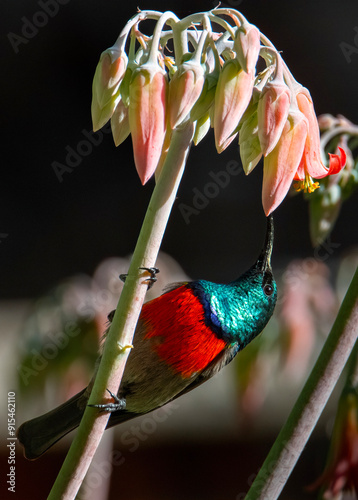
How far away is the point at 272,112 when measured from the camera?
391 millimetres


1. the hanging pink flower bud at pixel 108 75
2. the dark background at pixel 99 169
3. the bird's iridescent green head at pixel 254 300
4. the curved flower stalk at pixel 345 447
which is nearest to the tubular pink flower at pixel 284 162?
the hanging pink flower bud at pixel 108 75

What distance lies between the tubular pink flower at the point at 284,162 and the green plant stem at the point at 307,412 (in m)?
0.11

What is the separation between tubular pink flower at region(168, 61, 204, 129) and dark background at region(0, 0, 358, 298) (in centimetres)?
146

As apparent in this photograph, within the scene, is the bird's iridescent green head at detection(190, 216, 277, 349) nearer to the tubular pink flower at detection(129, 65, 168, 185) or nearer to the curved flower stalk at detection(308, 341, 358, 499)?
the curved flower stalk at detection(308, 341, 358, 499)

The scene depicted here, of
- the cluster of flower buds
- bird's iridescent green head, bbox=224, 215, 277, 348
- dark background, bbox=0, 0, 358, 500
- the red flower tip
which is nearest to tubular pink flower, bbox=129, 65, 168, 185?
the cluster of flower buds

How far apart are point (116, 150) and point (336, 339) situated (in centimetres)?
152

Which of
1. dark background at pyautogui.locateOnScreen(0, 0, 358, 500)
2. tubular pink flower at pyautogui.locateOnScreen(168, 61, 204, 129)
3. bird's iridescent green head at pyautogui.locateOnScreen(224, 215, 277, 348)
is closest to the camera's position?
tubular pink flower at pyautogui.locateOnScreen(168, 61, 204, 129)

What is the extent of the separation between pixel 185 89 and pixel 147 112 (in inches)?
1.0

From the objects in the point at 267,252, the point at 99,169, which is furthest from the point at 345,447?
the point at 99,169

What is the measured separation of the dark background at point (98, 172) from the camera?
6.18ft

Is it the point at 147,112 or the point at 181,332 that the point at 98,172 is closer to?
the point at 181,332

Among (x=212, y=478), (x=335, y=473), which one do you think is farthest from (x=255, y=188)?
(x=335, y=473)

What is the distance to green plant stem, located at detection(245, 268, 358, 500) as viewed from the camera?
454 mm

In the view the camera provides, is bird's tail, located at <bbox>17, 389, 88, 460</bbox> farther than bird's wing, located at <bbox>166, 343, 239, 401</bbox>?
No
